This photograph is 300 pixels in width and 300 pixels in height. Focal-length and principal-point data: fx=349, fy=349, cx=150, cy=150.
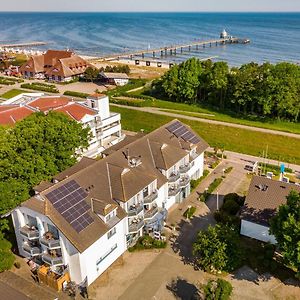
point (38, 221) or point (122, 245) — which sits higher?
point (38, 221)

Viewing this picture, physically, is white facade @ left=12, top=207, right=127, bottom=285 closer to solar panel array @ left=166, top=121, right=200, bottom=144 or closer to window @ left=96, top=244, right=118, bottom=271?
window @ left=96, top=244, right=118, bottom=271

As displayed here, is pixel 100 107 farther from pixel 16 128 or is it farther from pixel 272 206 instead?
pixel 272 206

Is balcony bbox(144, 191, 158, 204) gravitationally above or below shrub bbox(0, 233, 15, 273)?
above

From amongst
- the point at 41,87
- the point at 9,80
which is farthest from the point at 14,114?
the point at 9,80

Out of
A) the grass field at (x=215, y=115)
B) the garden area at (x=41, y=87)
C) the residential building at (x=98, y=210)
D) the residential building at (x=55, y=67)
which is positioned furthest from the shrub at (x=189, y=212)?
the residential building at (x=55, y=67)

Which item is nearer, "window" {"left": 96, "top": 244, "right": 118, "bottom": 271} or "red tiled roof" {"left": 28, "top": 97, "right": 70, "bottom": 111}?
"window" {"left": 96, "top": 244, "right": 118, "bottom": 271}

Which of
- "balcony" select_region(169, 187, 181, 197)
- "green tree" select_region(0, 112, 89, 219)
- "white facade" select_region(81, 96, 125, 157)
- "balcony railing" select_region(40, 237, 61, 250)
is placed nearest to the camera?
"balcony railing" select_region(40, 237, 61, 250)

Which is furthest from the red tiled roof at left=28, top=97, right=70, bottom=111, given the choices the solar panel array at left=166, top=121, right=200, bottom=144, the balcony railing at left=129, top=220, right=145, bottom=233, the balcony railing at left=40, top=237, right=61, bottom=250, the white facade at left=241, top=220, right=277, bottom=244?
the white facade at left=241, top=220, right=277, bottom=244

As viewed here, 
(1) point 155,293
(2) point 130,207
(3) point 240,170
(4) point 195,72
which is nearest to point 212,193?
(3) point 240,170
